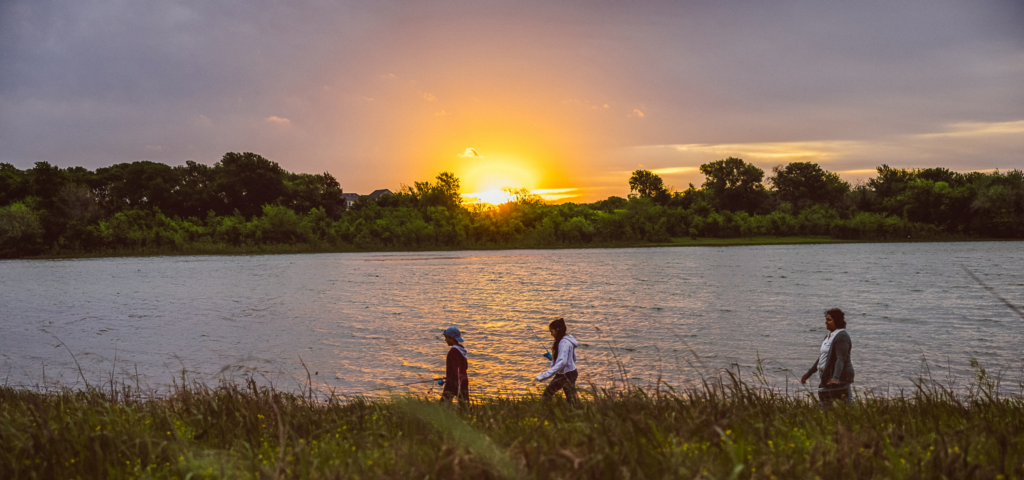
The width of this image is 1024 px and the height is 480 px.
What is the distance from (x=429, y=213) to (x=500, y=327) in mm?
104207

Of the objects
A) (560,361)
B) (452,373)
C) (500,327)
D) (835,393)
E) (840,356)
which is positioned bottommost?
(500,327)

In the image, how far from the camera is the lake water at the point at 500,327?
1941 centimetres

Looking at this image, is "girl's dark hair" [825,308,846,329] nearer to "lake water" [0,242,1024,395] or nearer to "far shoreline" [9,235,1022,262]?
"lake water" [0,242,1024,395]

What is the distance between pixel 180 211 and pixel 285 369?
119 m

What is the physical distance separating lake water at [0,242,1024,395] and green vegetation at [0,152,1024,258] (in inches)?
2215

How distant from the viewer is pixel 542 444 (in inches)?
231

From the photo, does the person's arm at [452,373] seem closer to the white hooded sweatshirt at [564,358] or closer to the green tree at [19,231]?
the white hooded sweatshirt at [564,358]

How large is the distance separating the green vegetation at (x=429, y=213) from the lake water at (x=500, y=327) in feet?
185

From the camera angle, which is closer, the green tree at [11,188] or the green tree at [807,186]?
the green tree at [11,188]

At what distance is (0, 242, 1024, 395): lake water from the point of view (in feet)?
63.7

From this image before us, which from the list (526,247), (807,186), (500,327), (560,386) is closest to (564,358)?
(560,386)

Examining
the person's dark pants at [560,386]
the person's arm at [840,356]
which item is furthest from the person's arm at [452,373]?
the person's arm at [840,356]

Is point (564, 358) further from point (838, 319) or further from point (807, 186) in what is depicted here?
point (807, 186)

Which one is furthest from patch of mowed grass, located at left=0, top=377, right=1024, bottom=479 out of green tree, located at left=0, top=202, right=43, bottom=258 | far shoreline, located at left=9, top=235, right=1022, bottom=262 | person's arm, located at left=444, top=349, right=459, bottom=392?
green tree, located at left=0, top=202, right=43, bottom=258
